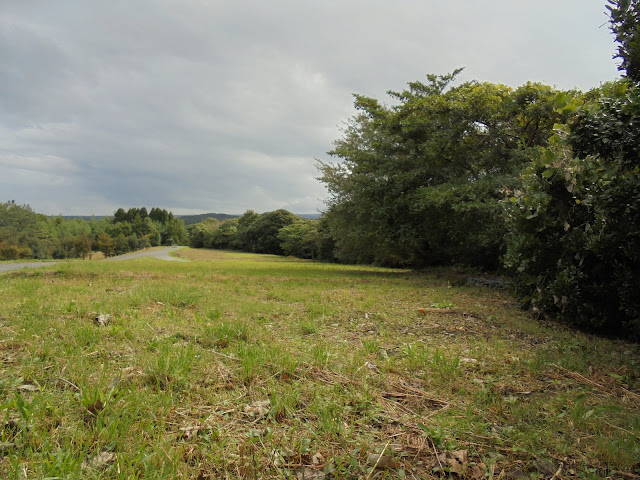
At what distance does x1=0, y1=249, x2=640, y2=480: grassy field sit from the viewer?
2211 mm

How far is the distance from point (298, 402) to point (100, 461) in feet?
4.74

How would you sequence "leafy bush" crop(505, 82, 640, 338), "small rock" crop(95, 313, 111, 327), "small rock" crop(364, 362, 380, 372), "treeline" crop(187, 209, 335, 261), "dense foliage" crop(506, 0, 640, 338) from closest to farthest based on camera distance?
"small rock" crop(364, 362, 380, 372), "dense foliage" crop(506, 0, 640, 338), "leafy bush" crop(505, 82, 640, 338), "small rock" crop(95, 313, 111, 327), "treeline" crop(187, 209, 335, 261)

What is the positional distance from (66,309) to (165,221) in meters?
120

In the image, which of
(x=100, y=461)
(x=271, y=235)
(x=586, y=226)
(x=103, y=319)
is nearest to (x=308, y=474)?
(x=100, y=461)

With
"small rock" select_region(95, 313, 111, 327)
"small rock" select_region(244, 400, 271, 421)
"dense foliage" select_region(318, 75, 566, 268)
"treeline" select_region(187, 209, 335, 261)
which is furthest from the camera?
"treeline" select_region(187, 209, 335, 261)

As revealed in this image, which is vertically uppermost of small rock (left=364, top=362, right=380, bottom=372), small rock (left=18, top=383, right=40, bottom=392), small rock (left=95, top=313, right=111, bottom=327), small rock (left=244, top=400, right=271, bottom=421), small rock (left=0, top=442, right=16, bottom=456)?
small rock (left=95, top=313, right=111, bottom=327)

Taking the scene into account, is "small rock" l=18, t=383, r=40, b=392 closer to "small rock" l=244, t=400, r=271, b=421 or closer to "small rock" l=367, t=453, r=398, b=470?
"small rock" l=244, t=400, r=271, b=421

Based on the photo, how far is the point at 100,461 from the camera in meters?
2.10

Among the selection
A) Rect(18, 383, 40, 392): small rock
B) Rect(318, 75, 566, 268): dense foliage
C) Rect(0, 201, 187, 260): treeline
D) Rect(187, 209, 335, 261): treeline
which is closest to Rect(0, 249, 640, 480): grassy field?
Rect(18, 383, 40, 392): small rock

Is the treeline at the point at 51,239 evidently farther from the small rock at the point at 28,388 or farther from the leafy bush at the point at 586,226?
the leafy bush at the point at 586,226

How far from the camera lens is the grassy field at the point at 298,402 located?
7.25ft

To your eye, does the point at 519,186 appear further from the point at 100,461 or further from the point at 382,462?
the point at 100,461

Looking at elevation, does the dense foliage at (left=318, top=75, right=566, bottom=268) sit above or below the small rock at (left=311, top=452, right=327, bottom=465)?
above

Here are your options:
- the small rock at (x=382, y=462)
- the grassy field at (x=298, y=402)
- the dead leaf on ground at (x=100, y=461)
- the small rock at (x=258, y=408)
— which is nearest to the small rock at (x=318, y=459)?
the grassy field at (x=298, y=402)
